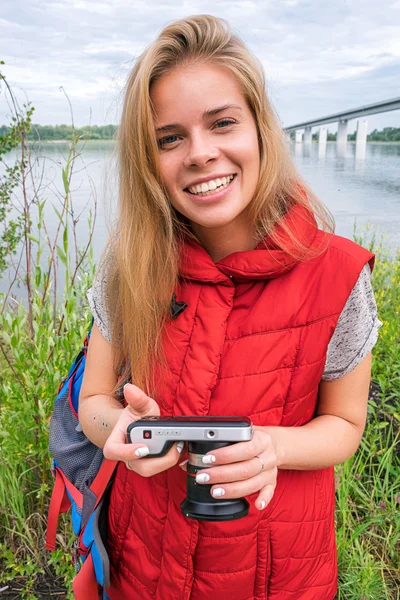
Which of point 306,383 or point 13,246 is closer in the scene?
point 306,383

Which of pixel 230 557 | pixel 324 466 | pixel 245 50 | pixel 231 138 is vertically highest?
pixel 245 50

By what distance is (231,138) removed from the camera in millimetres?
1175

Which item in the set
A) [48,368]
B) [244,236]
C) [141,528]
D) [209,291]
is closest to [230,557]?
[141,528]

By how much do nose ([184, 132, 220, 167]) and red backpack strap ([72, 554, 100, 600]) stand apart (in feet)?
3.13

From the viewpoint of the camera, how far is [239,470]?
93 cm

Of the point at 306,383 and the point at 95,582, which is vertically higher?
the point at 306,383

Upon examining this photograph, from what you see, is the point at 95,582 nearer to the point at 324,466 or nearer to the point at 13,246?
the point at 324,466

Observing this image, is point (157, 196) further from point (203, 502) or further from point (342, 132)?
point (342, 132)

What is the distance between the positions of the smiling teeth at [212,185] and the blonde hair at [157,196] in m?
0.09

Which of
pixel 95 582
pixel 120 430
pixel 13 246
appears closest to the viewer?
pixel 120 430

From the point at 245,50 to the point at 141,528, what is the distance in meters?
1.14

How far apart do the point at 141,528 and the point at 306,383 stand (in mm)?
502

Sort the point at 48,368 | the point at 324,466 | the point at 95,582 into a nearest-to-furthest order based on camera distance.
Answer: the point at 324,466 < the point at 95,582 < the point at 48,368

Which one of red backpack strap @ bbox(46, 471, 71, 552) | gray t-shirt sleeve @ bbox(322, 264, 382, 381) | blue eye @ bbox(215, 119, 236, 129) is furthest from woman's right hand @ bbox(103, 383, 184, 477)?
blue eye @ bbox(215, 119, 236, 129)
